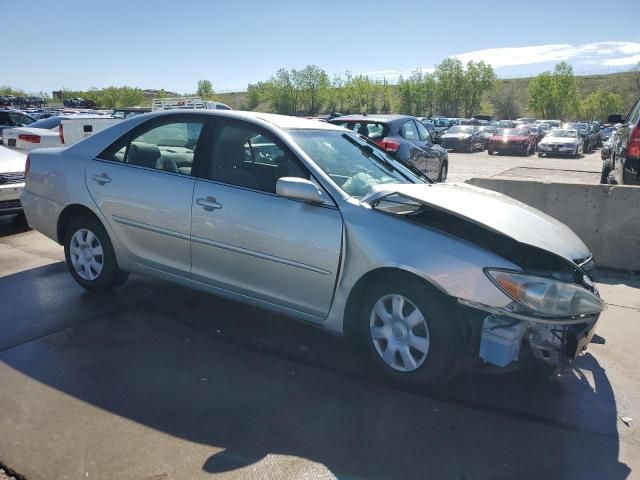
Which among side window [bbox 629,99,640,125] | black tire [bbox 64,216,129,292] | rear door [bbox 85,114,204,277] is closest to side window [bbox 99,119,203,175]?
rear door [bbox 85,114,204,277]

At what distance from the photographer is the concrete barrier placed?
5.83 metres

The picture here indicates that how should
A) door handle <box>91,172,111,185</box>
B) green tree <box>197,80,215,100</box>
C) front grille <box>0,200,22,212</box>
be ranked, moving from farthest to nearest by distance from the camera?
1. green tree <box>197,80,215,100</box>
2. front grille <box>0,200,22,212</box>
3. door handle <box>91,172,111,185</box>

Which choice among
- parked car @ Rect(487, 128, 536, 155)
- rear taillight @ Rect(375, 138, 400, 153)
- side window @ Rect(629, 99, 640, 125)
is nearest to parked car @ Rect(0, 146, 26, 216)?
rear taillight @ Rect(375, 138, 400, 153)

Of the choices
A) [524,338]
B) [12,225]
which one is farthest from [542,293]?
[12,225]

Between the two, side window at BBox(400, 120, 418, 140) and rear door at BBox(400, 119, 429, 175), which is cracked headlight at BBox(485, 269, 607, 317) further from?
side window at BBox(400, 120, 418, 140)

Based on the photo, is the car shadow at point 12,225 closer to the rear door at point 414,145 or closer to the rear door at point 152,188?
the rear door at point 152,188

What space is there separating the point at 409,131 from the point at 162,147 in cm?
684

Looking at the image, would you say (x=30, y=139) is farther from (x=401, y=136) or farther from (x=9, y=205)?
(x=401, y=136)

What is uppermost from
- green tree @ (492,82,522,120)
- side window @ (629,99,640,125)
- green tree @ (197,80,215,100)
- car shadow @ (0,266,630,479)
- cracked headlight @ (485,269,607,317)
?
green tree @ (197,80,215,100)

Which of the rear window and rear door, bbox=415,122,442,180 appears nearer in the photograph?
the rear window

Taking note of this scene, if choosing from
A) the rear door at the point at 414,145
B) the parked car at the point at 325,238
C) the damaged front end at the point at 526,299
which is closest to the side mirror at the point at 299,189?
the parked car at the point at 325,238

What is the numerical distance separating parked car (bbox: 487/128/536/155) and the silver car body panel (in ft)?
83.7

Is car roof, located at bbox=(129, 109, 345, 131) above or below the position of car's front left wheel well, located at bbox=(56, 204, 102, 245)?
above

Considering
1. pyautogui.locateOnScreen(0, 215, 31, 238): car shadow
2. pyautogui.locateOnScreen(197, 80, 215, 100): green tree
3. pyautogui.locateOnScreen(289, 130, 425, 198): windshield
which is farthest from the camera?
pyautogui.locateOnScreen(197, 80, 215, 100): green tree
